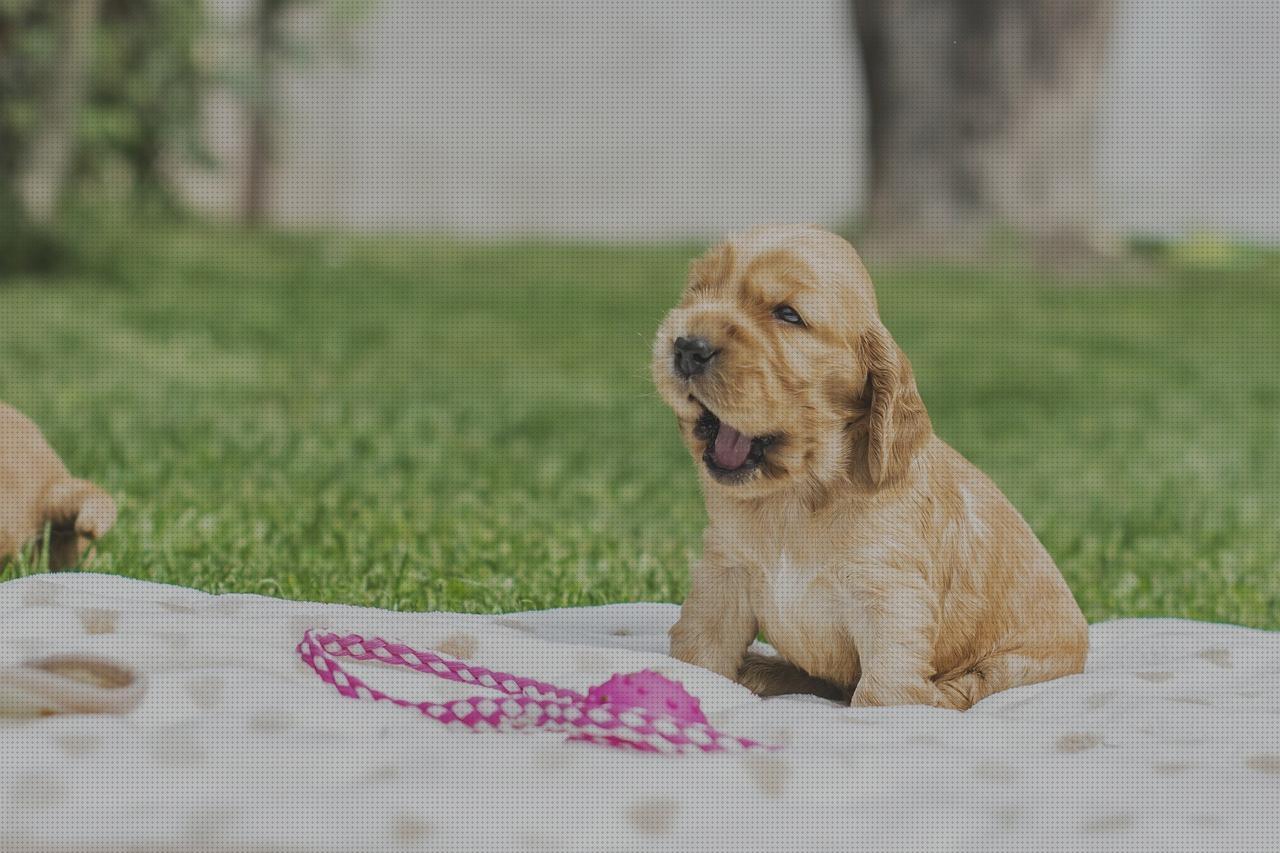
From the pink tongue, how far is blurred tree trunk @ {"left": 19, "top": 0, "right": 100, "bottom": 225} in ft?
25.9

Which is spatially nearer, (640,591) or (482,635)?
(482,635)

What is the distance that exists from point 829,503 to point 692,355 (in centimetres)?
38

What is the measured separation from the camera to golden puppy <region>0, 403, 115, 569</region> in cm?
329

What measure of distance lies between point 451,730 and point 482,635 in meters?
0.61

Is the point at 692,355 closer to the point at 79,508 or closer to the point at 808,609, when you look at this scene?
the point at 808,609

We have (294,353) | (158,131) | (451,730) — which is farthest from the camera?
(158,131)

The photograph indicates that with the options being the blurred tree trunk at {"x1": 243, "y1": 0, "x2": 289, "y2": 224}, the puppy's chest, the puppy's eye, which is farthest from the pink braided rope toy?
the blurred tree trunk at {"x1": 243, "y1": 0, "x2": 289, "y2": 224}

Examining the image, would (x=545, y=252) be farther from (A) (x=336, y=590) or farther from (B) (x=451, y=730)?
(B) (x=451, y=730)

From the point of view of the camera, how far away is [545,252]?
12336mm

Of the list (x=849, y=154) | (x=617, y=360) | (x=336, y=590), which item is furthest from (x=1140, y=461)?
(x=849, y=154)

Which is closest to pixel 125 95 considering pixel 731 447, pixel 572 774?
pixel 731 447

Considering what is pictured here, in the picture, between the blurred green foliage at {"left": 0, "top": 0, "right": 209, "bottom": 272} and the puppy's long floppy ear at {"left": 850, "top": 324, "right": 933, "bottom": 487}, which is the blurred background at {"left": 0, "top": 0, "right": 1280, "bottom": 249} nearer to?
the blurred green foliage at {"left": 0, "top": 0, "right": 209, "bottom": 272}

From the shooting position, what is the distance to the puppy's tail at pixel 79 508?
10.9ft

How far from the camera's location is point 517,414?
7.10m
